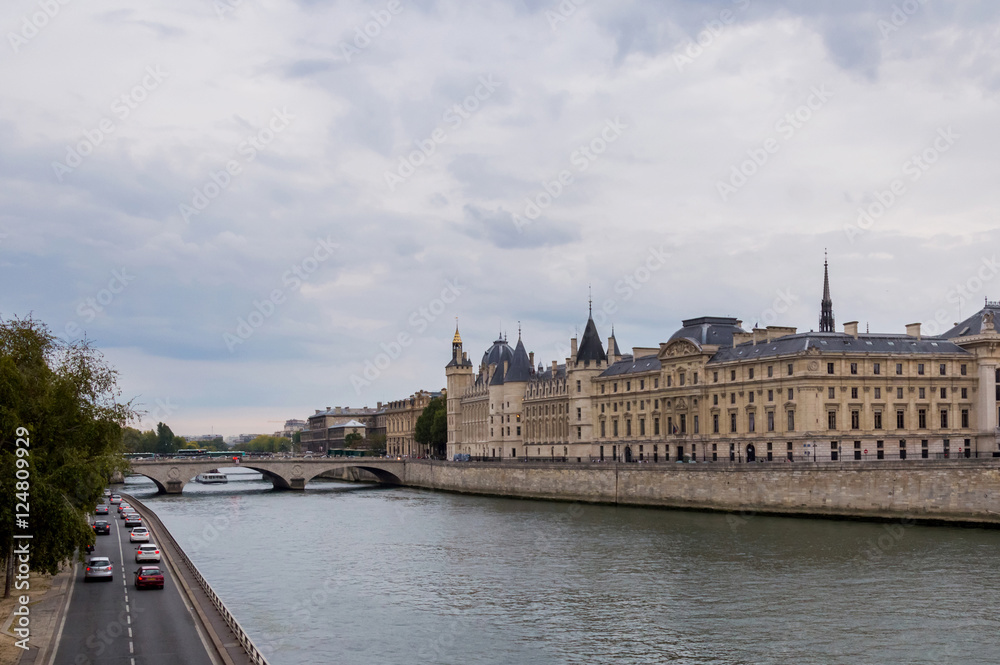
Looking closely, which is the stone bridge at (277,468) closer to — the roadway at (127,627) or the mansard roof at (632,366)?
the mansard roof at (632,366)

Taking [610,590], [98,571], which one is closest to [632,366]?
[610,590]

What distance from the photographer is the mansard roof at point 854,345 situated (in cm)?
8869

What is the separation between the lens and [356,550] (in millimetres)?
62562

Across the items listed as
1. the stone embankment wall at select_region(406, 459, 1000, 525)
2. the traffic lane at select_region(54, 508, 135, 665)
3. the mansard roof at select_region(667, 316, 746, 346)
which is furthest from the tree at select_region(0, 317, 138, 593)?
the mansard roof at select_region(667, 316, 746, 346)

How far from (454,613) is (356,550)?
70.2 feet

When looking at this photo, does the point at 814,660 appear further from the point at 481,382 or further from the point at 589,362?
the point at 481,382

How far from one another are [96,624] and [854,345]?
70.4m

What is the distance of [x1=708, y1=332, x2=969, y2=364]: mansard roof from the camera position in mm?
88688

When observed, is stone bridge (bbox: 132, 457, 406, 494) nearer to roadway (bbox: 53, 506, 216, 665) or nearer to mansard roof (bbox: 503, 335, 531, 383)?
mansard roof (bbox: 503, 335, 531, 383)

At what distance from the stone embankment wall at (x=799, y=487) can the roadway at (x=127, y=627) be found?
46132mm

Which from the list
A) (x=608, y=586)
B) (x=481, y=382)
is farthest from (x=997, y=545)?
(x=481, y=382)

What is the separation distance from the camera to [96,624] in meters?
34.1

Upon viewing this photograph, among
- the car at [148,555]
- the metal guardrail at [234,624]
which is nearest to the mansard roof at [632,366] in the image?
the car at [148,555]

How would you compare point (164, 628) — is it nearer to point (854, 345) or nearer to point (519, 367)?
point (854, 345)
